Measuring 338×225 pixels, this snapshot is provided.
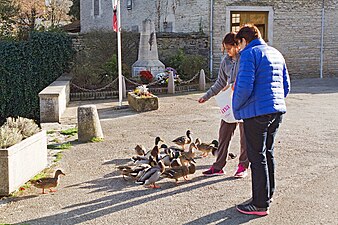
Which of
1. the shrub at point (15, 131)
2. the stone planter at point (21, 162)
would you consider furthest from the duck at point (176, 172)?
the shrub at point (15, 131)

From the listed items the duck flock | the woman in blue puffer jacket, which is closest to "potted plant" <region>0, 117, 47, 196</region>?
the duck flock

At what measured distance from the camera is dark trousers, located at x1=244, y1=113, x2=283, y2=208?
4684 mm

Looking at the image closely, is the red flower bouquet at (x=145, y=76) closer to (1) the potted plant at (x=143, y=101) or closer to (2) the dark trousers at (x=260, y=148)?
(1) the potted plant at (x=143, y=101)

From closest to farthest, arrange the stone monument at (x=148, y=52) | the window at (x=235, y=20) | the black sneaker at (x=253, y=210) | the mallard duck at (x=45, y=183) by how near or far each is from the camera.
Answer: the black sneaker at (x=253, y=210) < the mallard duck at (x=45, y=183) < the stone monument at (x=148, y=52) < the window at (x=235, y=20)

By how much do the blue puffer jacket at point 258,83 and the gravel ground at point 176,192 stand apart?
1114 millimetres

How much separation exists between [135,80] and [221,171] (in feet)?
34.4

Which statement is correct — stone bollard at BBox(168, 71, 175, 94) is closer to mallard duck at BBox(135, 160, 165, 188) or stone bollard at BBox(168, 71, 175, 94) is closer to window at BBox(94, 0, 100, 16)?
mallard duck at BBox(135, 160, 165, 188)

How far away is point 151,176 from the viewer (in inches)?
225

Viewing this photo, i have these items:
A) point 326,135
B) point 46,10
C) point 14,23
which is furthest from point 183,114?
point 46,10

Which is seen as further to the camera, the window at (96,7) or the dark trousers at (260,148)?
the window at (96,7)

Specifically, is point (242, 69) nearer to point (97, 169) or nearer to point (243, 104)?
point (243, 104)

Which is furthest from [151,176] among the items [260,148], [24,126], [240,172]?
[24,126]

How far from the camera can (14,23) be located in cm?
2564

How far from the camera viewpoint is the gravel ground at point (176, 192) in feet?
15.8
